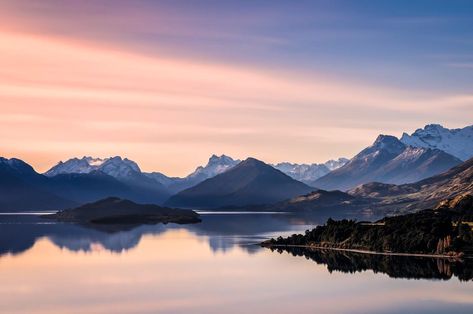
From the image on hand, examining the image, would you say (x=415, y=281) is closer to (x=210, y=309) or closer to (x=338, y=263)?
(x=338, y=263)

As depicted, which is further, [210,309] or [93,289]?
[93,289]

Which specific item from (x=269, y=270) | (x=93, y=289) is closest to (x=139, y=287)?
(x=93, y=289)

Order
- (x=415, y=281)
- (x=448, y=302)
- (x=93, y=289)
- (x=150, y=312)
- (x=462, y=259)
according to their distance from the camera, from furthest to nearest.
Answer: (x=462, y=259)
(x=415, y=281)
(x=93, y=289)
(x=448, y=302)
(x=150, y=312)

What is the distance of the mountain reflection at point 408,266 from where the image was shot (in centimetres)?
16330

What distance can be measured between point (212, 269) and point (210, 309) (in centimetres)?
5517

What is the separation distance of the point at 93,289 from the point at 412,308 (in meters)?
59.3

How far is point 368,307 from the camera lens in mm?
124688

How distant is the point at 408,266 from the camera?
180m

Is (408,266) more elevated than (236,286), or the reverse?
(408,266)

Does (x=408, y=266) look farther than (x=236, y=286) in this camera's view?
Yes

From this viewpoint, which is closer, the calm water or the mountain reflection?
the calm water

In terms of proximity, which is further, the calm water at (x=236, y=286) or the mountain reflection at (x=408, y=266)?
the mountain reflection at (x=408, y=266)

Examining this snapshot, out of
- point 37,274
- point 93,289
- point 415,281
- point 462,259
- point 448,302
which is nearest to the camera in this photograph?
point 448,302

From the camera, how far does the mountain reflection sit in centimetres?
16330
